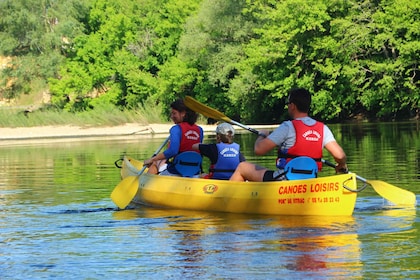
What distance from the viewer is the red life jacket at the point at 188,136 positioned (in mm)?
14719

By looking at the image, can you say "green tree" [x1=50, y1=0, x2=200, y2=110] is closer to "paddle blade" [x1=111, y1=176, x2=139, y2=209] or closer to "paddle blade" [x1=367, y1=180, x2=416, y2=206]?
"paddle blade" [x1=111, y1=176, x2=139, y2=209]

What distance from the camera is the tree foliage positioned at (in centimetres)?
5156

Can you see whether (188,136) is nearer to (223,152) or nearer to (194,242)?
(223,152)

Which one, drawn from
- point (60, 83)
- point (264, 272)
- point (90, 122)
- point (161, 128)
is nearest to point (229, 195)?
point (264, 272)

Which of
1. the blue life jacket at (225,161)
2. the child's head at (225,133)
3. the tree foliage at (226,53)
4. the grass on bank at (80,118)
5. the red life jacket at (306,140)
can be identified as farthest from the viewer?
the grass on bank at (80,118)

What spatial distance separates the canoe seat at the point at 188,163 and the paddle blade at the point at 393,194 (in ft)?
9.51

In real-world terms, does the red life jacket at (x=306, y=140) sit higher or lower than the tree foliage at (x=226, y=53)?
lower

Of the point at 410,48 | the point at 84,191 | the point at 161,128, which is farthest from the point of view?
the point at 161,128

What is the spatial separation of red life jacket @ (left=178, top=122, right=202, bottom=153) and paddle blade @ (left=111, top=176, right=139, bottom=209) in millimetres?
978

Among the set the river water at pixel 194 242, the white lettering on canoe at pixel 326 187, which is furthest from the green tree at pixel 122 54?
the white lettering on canoe at pixel 326 187

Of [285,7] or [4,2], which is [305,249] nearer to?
[285,7]

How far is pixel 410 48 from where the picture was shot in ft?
160

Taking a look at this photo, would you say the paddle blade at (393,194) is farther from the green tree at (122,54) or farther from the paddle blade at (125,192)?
the green tree at (122,54)

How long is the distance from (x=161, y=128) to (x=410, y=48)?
45.7 ft
